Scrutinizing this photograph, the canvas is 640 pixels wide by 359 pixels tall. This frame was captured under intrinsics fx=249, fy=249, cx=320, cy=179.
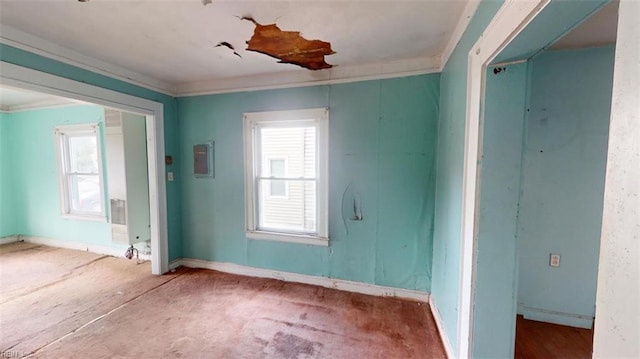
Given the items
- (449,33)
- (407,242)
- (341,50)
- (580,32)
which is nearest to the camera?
(580,32)

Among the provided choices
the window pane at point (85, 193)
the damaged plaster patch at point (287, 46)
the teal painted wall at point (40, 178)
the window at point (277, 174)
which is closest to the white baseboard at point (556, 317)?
the window at point (277, 174)

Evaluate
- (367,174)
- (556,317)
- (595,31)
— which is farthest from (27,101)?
(556,317)

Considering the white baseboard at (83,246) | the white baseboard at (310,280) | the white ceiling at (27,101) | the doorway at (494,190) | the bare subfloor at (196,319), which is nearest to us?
the doorway at (494,190)

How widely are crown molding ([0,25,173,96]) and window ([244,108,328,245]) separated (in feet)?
4.05

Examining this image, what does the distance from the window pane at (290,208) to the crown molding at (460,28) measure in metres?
1.78

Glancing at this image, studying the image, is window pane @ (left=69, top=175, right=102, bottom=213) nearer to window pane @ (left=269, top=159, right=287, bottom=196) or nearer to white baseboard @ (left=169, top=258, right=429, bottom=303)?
white baseboard @ (left=169, top=258, right=429, bottom=303)

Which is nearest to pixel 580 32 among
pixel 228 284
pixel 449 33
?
pixel 449 33

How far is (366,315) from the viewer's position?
234 centimetres

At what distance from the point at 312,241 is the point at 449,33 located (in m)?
2.35

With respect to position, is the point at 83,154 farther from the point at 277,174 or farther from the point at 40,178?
the point at 277,174

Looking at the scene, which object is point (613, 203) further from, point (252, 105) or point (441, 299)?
point (252, 105)

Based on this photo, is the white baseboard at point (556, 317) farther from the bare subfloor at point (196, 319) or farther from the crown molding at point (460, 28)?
the crown molding at point (460, 28)

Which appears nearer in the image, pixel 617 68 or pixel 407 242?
pixel 617 68

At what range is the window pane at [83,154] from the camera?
3.98 meters
